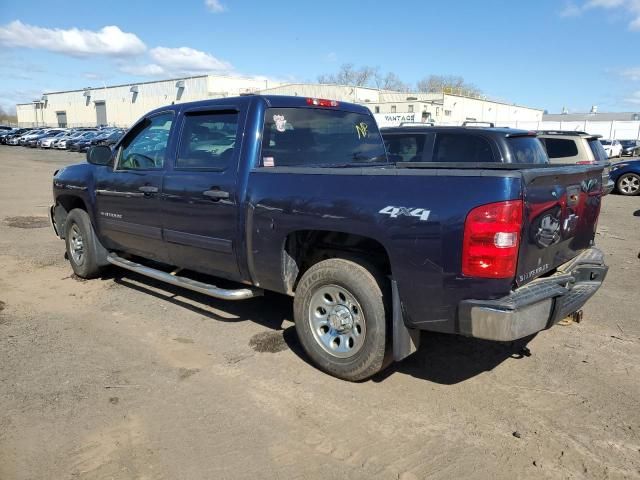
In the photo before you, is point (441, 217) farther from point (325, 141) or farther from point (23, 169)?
point (23, 169)

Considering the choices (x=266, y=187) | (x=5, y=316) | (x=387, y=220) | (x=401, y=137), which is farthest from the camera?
(x=401, y=137)

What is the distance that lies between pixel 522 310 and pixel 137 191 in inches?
146

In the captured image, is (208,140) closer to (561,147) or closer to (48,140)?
(561,147)

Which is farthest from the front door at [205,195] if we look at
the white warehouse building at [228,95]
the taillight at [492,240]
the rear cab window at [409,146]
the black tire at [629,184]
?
the white warehouse building at [228,95]

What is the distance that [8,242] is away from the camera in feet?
27.5

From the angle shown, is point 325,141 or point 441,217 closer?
point 441,217

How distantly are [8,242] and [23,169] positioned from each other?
17420 mm

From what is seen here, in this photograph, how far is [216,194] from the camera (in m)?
4.23

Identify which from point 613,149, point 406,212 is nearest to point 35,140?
point 613,149

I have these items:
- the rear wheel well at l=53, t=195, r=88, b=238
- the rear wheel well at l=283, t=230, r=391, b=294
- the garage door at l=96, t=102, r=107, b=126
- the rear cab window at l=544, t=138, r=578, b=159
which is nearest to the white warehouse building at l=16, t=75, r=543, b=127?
the garage door at l=96, t=102, r=107, b=126

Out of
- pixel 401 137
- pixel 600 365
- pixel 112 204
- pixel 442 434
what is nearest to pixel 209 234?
pixel 112 204

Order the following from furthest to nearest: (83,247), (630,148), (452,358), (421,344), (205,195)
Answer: (630,148) < (83,247) < (421,344) < (205,195) < (452,358)

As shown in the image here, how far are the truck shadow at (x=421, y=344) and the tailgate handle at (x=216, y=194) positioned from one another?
1.30 metres

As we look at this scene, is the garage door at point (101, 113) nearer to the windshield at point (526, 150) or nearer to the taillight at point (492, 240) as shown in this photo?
the windshield at point (526, 150)
